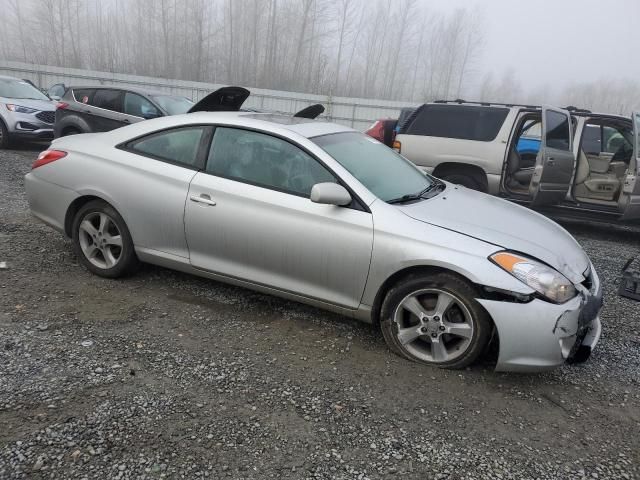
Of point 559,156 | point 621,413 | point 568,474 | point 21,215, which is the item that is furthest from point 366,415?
point 559,156

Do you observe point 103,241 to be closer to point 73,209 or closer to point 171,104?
point 73,209

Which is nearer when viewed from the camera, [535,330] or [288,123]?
[535,330]

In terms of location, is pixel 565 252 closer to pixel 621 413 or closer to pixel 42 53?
pixel 621 413

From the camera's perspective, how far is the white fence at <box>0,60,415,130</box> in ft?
78.4

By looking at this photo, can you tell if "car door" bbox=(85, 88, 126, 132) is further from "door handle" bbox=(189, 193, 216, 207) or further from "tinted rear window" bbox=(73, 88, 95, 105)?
"door handle" bbox=(189, 193, 216, 207)

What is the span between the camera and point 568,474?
2277 mm

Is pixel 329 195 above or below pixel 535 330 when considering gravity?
above

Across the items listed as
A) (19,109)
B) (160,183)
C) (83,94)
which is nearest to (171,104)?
(83,94)

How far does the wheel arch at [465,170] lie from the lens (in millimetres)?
6996

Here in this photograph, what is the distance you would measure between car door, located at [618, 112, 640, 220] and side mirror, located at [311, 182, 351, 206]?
5299 millimetres

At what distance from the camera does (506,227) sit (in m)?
3.25

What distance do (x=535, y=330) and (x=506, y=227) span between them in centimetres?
80

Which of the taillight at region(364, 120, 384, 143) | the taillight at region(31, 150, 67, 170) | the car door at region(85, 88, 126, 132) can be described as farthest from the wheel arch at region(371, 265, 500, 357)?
the taillight at region(364, 120, 384, 143)

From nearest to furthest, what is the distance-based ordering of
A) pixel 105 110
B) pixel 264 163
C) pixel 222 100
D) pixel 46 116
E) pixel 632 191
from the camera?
1. pixel 264 163
2. pixel 222 100
3. pixel 632 191
4. pixel 105 110
5. pixel 46 116
